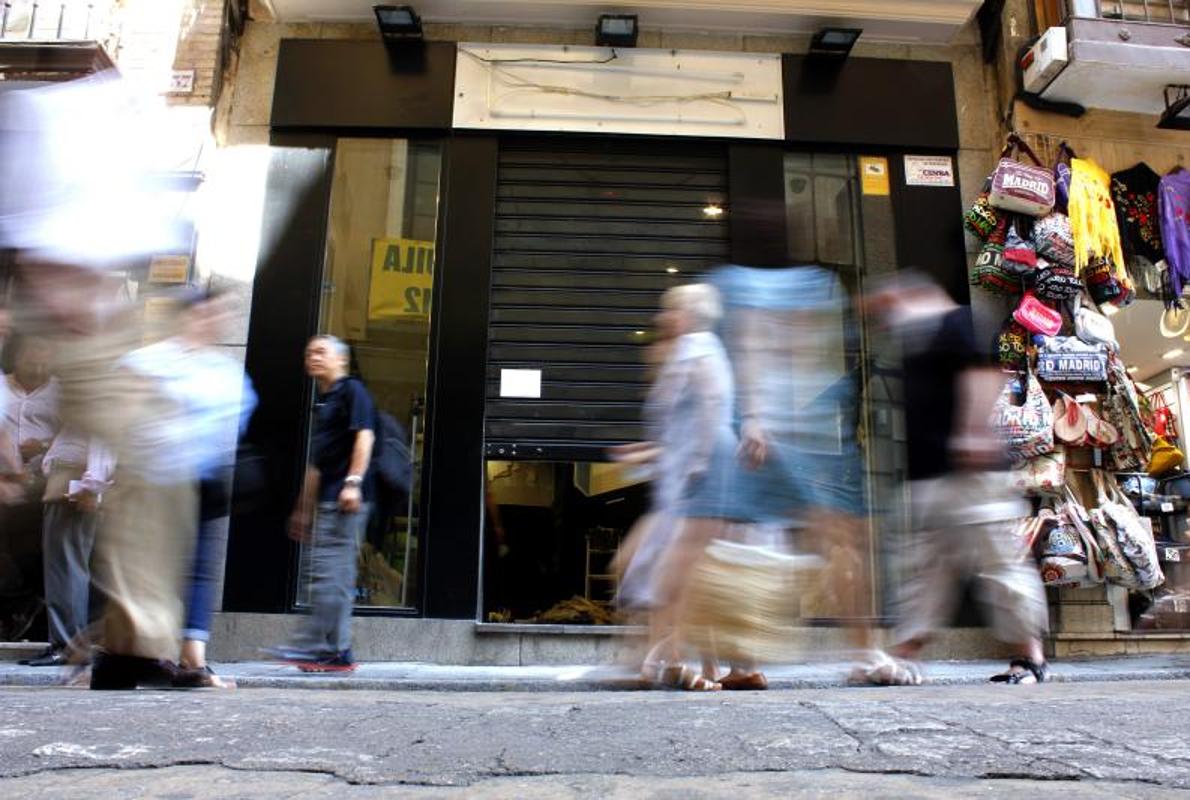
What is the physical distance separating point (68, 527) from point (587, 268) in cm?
394

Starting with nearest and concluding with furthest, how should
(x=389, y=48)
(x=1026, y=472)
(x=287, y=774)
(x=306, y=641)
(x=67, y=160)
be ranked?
1. (x=287, y=774)
2. (x=67, y=160)
3. (x=306, y=641)
4. (x=1026, y=472)
5. (x=389, y=48)

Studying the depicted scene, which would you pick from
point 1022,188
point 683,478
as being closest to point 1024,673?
point 683,478

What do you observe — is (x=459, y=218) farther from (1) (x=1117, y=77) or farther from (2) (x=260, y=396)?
(1) (x=1117, y=77)

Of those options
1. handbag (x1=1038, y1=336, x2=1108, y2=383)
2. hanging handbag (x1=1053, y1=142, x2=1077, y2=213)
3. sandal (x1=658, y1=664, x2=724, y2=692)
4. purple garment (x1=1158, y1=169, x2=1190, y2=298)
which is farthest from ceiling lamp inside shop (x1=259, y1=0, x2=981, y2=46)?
sandal (x1=658, y1=664, x2=724, y2=692)

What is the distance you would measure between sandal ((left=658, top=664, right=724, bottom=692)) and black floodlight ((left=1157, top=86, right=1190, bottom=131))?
6237 mm

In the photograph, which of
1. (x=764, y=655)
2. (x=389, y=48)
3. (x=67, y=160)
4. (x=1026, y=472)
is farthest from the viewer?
(x=389, y=48)

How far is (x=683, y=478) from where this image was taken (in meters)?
4.09

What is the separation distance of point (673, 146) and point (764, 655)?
484 centimetres

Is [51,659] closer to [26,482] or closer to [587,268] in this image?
[26,482]

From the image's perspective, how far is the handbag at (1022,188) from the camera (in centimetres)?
681

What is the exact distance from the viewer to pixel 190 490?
3.90m

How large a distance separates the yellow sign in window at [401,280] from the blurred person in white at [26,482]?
2.32 meters

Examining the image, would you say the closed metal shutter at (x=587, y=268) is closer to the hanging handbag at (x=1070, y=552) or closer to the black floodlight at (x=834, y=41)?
the black floodlight at (x=834, y=41)

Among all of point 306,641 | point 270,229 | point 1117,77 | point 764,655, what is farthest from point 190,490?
point 1117,77
